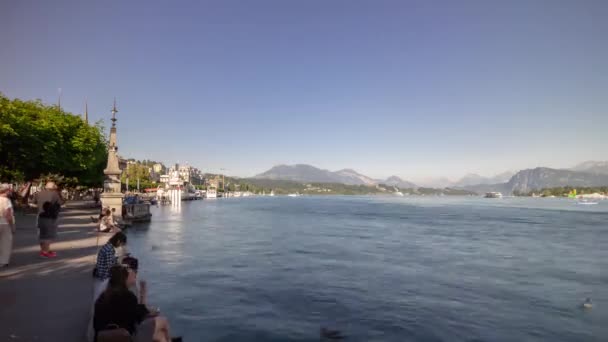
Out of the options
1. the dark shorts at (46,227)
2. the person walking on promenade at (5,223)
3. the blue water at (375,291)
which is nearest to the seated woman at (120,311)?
the blue water at (375,291)

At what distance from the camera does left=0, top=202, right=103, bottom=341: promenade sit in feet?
23.3

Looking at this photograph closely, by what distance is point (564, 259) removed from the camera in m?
26.1

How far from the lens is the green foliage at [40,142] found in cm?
3012

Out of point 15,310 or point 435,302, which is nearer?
point 15,310

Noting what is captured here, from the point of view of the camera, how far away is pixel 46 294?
31.0 ft

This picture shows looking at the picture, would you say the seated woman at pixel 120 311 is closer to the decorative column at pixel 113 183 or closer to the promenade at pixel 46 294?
the promenade at pixel 46 294

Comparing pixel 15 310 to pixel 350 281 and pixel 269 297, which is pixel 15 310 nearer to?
pixel 269 297

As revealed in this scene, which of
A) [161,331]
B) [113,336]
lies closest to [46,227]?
[161,331]

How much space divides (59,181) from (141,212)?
10.6 meters

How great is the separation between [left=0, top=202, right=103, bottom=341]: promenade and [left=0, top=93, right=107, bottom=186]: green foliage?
1833 cm

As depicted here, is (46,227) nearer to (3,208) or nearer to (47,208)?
(47,208)

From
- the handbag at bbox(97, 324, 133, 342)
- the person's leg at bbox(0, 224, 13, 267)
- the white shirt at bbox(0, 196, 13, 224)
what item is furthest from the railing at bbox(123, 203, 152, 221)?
the handbag at bbox(97, 324, 133, 342)

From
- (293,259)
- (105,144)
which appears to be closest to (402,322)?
(293,259)

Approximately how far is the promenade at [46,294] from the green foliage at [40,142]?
60.1 feet
